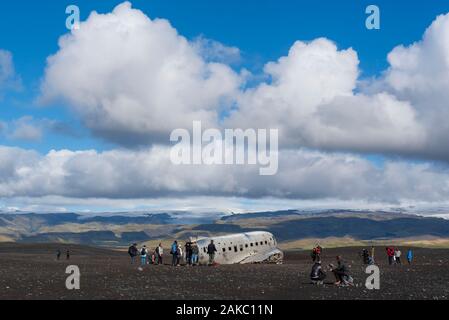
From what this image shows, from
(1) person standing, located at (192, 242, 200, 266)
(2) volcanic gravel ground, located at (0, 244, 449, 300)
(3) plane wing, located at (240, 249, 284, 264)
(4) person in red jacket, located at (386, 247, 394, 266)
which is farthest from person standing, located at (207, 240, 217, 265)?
(4) person in red jacket, located at (386, 247, 394, 266)

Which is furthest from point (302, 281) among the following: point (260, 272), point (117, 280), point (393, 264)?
point (393, 264)

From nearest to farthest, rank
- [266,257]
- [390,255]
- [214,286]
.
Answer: [214,286] < [390,255] < [266,257]

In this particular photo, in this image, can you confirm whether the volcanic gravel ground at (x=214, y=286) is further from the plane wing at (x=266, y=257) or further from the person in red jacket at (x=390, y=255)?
the person in red jacket at (x=390, y=255)

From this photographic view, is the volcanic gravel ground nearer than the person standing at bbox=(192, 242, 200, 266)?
Yes

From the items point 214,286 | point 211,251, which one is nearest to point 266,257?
point 211,251

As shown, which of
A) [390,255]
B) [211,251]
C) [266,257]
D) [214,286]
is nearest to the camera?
[214,286]

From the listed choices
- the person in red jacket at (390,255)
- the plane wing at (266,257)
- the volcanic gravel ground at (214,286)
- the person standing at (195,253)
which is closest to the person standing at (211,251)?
the person standing at (195,253)

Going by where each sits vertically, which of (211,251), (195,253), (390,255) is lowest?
(390,255)

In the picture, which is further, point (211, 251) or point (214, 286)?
point (211, 251)

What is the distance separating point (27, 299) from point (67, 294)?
2.75 m

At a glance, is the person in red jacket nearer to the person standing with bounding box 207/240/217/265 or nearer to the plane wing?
the plane wing

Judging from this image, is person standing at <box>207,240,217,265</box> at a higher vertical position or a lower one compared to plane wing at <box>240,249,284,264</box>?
higher

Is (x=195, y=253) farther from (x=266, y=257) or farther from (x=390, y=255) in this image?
(x=390, y=255)
